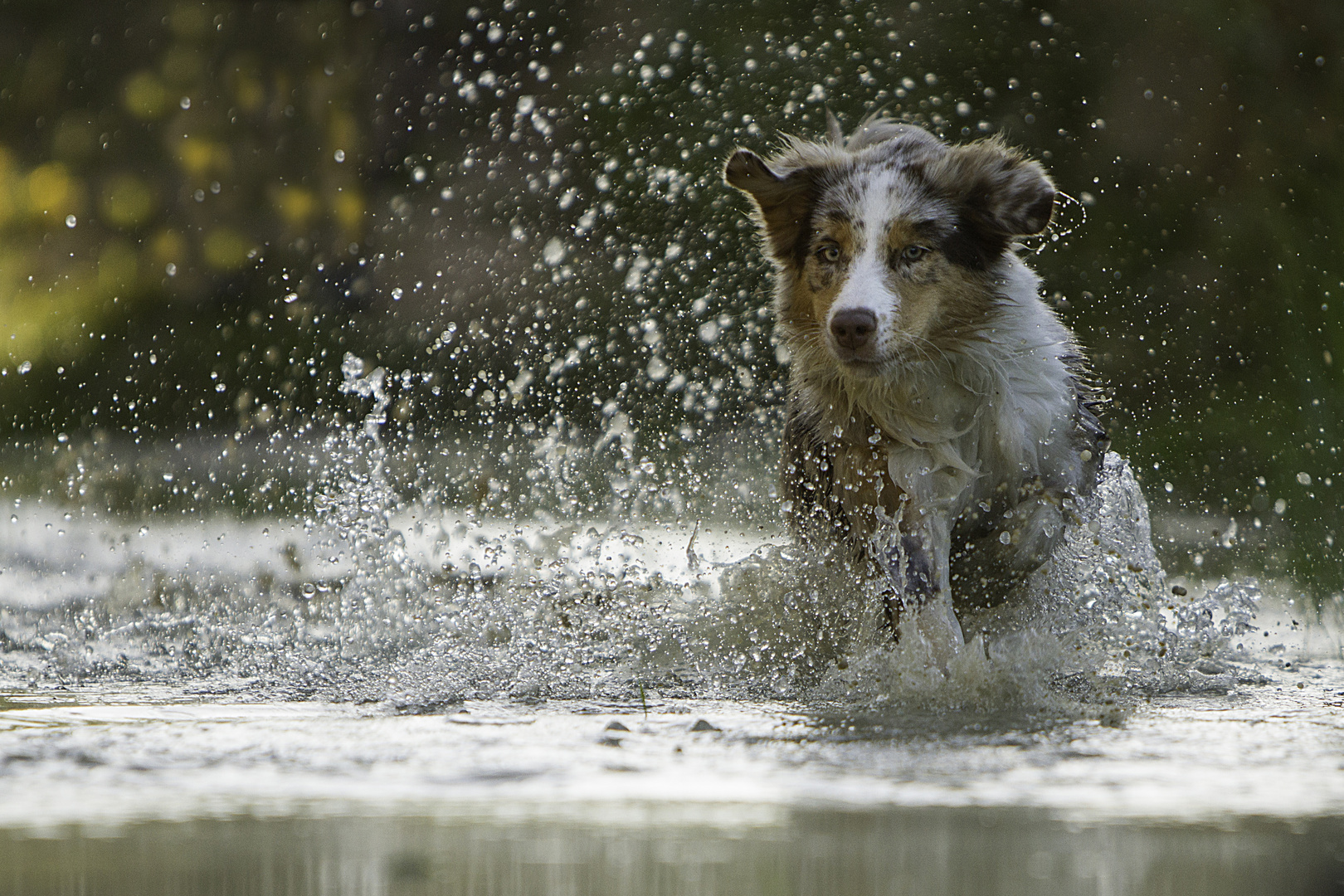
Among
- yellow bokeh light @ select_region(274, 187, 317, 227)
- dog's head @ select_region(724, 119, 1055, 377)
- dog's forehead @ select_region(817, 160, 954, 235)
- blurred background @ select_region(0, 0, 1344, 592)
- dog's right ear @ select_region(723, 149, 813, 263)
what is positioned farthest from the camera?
yellow bokeh light @ select_region(274, 187, 317, 227)

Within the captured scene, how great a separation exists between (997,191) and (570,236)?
4.92m

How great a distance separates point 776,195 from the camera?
3775 millimetres

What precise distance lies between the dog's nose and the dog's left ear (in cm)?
58

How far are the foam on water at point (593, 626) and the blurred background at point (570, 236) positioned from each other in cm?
153

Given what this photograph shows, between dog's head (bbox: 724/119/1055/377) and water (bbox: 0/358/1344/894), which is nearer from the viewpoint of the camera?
water (bbox: 0/358/1344/894)

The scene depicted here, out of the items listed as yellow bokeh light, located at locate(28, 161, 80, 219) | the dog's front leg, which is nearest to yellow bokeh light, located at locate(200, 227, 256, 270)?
yellow bokeh light, located at locate(28, 161, 80, 219)

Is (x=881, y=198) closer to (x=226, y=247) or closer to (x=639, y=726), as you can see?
(x=639, y=726)

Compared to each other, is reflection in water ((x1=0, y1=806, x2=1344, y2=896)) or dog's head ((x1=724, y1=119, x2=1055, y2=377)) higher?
dog's head ((x1=724, y1=119, x2=1055, y2=377))

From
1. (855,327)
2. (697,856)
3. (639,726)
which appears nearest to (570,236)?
(855,327)

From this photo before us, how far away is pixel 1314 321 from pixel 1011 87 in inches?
86.2

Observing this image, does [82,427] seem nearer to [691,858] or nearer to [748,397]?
[748,397]

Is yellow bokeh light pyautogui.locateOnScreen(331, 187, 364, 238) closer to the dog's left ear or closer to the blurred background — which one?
the blurred background

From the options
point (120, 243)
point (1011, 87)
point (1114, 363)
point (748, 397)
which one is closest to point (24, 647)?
point (748, 397)

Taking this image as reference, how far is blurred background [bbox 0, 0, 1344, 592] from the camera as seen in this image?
265 inches
